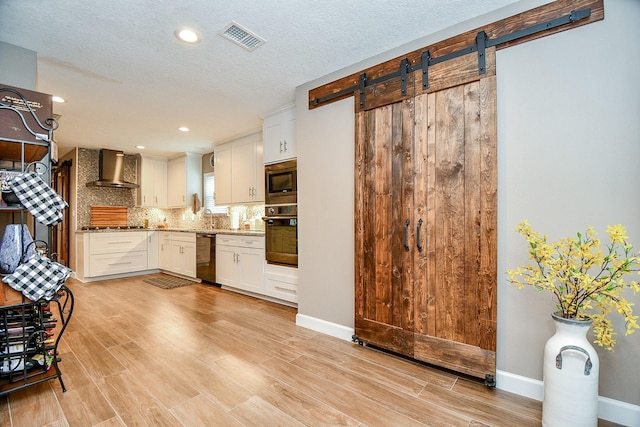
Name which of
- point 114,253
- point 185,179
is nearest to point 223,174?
point 185,179

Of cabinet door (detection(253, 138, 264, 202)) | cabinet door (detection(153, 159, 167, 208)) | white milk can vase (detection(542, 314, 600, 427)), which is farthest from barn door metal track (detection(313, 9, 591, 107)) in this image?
cabinet door (detection(153, 159, 167, 208))

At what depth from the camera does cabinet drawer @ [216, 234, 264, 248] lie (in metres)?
4.07

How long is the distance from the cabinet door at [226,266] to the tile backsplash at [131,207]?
77 centimetres

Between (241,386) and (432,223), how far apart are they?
1708mm

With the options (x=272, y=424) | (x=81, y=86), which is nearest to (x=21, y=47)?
(x=81, y=86)

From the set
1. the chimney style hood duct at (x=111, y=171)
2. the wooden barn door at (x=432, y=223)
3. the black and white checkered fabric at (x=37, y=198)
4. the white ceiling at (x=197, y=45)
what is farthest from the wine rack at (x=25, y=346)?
the chimney style hood duct at (x=111, y=171)

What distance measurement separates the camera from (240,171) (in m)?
4.72

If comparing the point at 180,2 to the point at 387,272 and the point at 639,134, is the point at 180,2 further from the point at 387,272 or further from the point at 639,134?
the point at 639,134

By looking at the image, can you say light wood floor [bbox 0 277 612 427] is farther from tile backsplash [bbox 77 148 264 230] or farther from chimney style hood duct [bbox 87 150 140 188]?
chimney style hood duct [bbox 87 150 140 188]

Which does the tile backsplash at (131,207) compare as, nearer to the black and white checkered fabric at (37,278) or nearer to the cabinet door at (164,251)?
the cabinet door at (164,251)

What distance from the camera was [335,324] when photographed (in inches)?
108

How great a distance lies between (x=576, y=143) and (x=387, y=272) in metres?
1.45

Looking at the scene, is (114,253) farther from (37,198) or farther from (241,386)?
(241,386)

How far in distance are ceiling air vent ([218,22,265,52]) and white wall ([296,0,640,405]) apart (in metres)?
1.25
